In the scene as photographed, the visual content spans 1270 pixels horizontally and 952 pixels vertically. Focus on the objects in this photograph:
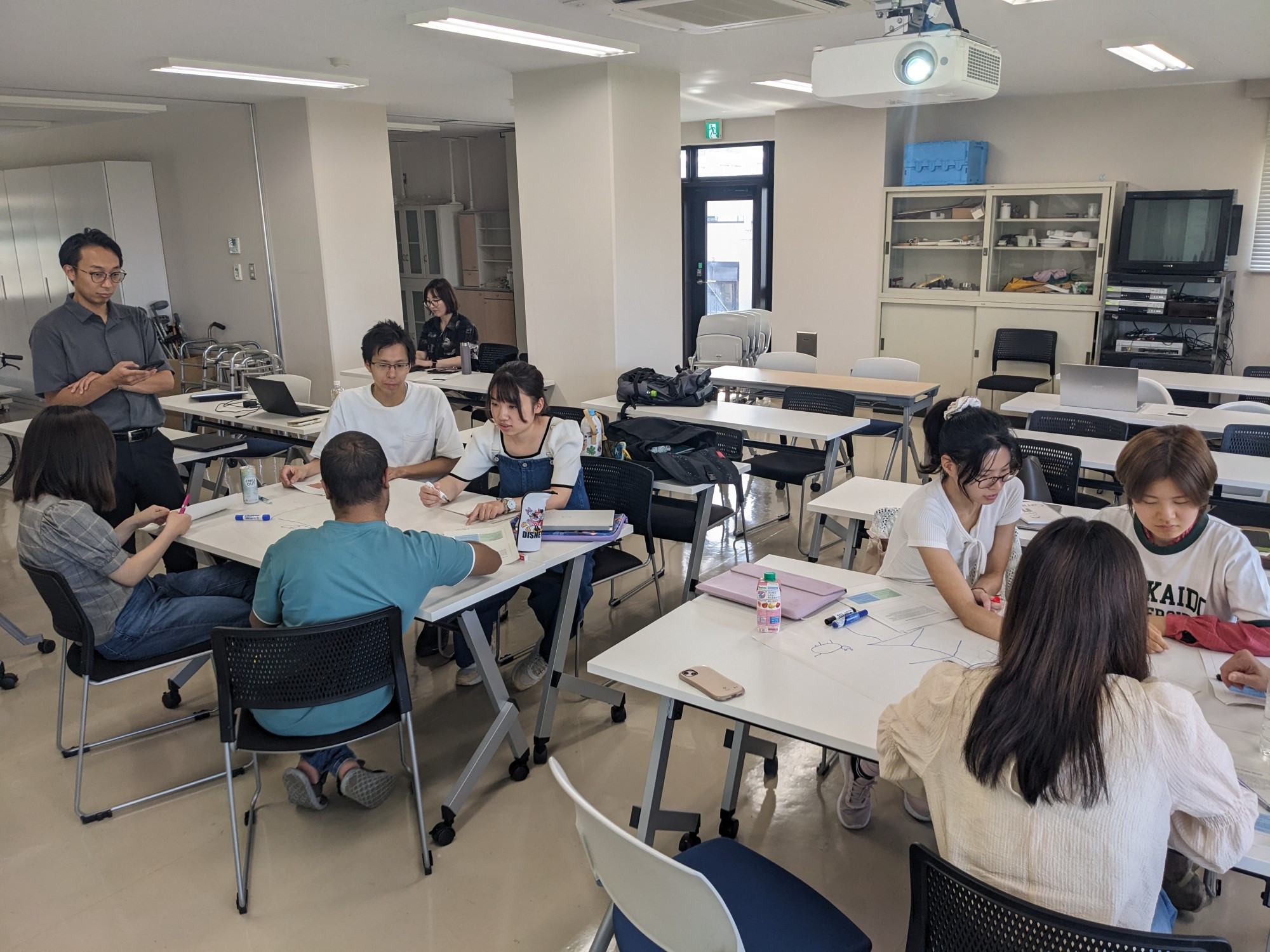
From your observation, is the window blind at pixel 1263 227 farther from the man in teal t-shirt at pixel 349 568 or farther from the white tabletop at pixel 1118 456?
the man in teal t-shirt at pixel 349 568

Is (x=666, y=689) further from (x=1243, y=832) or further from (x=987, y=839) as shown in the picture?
(x=1243, y=832)

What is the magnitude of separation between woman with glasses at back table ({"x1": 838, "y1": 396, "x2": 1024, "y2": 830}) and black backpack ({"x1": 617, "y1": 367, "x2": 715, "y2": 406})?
9.61 ft

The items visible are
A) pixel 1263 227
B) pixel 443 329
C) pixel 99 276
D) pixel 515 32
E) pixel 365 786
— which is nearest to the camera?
pixel 365 786

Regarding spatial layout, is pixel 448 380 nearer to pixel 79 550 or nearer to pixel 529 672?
pixel 529 672

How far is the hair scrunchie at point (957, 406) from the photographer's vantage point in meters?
2.87

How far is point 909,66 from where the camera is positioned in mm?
3078

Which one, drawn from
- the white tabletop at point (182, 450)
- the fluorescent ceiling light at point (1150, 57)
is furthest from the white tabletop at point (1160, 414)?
the white tabletop at point (182, 450)

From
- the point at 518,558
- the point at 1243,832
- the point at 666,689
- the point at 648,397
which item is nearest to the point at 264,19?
→ the point at 648,397

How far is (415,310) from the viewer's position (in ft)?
40.9

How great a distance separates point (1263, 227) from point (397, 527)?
7.78 metres

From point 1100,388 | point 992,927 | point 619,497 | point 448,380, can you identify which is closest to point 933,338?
point 1100,388

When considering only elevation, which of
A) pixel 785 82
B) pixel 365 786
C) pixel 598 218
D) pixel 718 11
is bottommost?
pixel 365 786

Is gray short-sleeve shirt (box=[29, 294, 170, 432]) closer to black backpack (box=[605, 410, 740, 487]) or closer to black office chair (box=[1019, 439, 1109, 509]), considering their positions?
black backpack (box=[605, 410, 740, 487])

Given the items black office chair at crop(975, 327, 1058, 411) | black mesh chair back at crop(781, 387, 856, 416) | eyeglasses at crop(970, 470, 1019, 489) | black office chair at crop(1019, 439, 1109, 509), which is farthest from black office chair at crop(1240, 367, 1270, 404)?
eyeglasses at crop(970, 470, 1019, 489)
